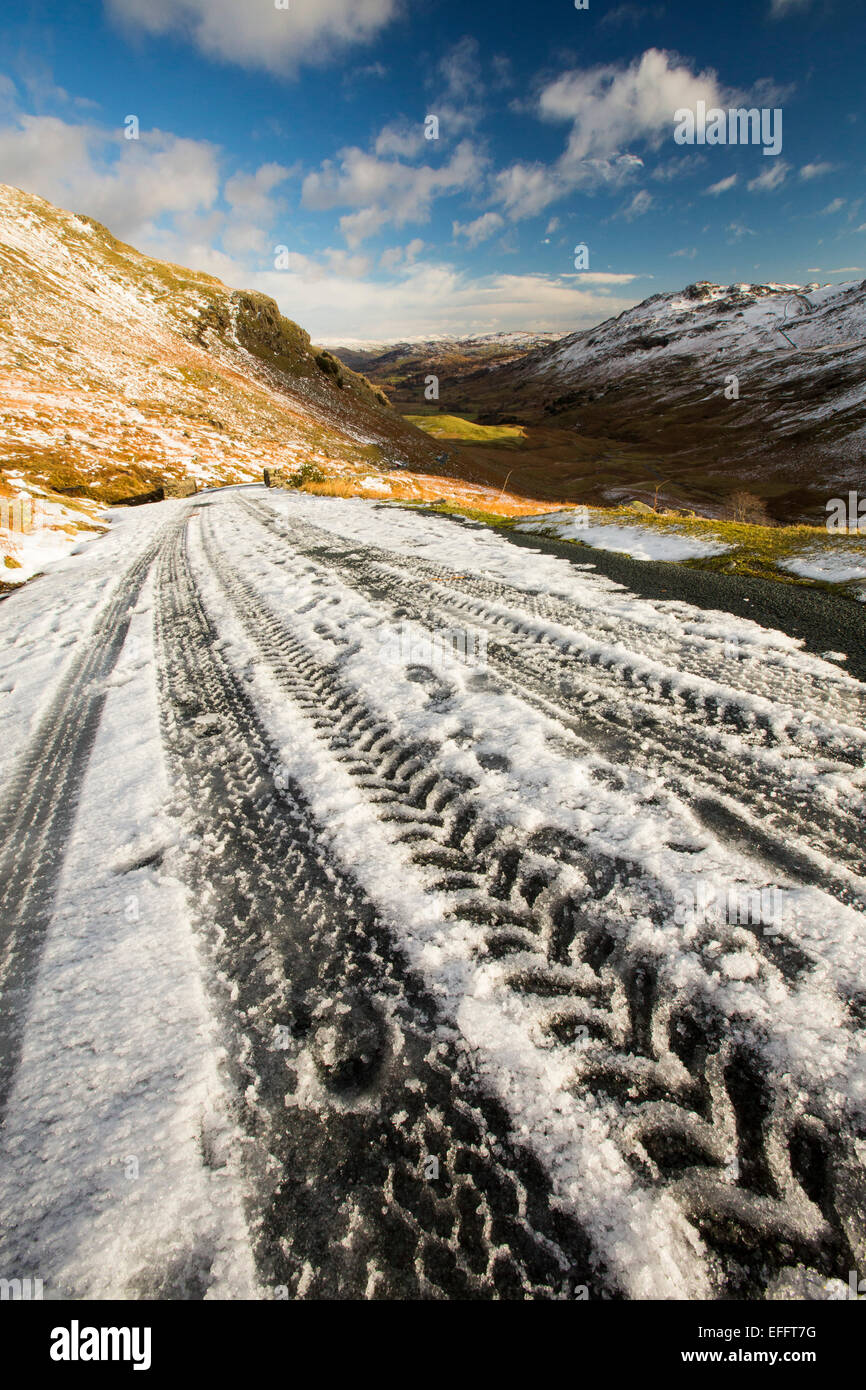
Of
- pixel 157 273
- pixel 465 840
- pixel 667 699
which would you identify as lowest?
pixel 465 840

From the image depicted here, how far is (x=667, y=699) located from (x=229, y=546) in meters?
6.33

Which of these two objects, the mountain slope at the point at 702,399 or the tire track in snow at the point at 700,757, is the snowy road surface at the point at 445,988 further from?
the mountain slope at the point at 702,399

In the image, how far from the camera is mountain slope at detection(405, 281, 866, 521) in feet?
161

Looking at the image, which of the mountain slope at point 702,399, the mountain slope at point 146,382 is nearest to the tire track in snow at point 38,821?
the mountain slope at point 146,382

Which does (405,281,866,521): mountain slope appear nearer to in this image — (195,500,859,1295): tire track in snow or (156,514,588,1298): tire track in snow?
(195,500,859,1295): tire track in snow

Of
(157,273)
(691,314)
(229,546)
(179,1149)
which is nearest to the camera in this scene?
(179,1149)

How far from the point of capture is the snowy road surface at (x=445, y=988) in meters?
1.03

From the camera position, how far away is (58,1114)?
4.07ft

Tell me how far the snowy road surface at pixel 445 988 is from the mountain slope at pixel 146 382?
10231mm

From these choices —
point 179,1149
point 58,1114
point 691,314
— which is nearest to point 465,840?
point 179,1149

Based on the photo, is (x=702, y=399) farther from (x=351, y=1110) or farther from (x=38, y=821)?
(x=351, y=1110)

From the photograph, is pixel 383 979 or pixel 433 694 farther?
pixel 433 694
